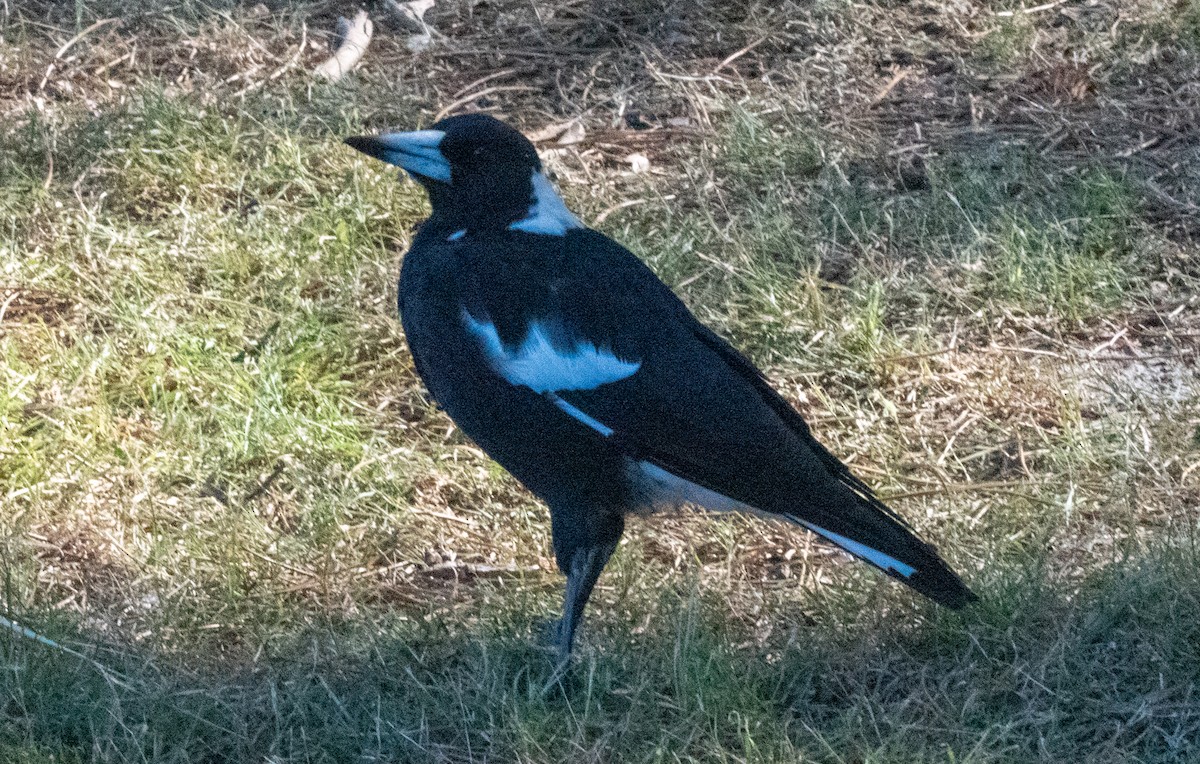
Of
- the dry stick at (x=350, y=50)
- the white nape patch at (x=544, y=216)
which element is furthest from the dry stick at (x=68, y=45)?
the white nape patch at (x=544, y=216)

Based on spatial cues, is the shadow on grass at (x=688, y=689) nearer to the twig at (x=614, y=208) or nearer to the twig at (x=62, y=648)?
the twig at (x=62, y=648)

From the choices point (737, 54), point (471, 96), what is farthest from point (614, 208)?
point (737, 54)

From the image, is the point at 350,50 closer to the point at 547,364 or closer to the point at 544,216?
the point at 544,216

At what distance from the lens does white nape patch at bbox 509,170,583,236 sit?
3.08m

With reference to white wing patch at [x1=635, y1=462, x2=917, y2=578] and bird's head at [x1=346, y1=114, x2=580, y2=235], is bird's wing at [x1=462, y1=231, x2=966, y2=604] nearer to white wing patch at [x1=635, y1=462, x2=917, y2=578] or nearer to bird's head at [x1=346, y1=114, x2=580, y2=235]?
white wing patch at [x1=635, y1=462, x2=917, y2=578]

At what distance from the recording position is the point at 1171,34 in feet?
16.4

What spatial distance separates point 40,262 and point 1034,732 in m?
2.83

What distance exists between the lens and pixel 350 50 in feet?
16.9

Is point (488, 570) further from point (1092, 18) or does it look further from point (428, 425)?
point (1092, 18)

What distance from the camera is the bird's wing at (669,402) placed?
269cm

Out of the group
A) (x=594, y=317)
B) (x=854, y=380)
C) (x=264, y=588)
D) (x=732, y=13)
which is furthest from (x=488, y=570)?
(x=732, y=13)

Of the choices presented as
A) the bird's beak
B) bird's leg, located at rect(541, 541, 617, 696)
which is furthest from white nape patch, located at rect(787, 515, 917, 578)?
the bird's beak

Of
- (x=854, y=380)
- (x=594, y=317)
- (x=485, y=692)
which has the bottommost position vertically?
(x=854, y=380)

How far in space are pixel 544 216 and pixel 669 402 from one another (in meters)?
0.57
